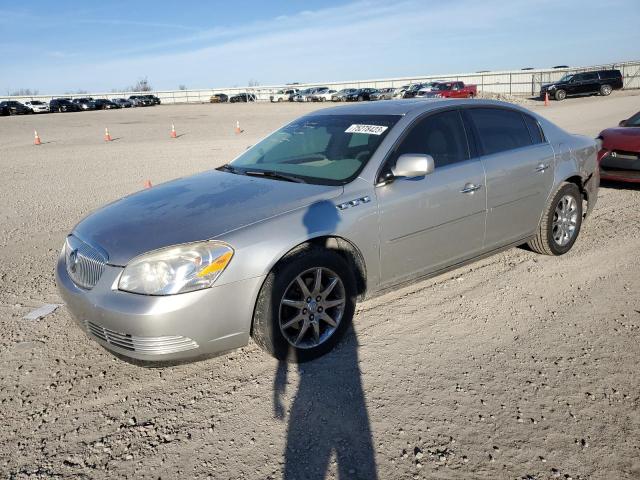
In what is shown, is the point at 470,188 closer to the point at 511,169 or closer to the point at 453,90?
the point at 511,169

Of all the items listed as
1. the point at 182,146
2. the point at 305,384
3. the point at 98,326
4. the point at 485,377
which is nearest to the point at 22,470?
the point at 98,326

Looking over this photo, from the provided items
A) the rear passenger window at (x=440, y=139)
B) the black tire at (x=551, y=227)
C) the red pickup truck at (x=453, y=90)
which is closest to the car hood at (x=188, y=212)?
the rear passenger window at (x=440, y=139)

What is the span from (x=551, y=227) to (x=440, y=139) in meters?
1.74

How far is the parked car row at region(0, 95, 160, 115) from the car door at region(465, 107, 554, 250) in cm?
5355

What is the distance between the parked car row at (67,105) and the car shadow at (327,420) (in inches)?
2133

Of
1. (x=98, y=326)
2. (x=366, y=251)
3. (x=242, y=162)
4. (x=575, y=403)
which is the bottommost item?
(x=575, y=403)

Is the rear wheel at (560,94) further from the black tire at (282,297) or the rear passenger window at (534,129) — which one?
the black tire at (282,297)

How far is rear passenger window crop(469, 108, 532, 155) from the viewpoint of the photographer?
454cm

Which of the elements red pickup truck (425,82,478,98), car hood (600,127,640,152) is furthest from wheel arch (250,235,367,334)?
red pickup truck (425,82,478,98)

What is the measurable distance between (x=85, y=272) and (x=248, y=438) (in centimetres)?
146

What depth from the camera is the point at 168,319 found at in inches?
114

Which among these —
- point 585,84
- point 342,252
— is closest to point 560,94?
point 585,84

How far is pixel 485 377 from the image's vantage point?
3.22 meters

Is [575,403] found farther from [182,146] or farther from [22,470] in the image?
[182,146]
